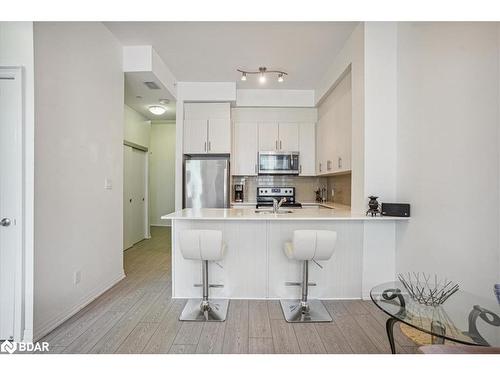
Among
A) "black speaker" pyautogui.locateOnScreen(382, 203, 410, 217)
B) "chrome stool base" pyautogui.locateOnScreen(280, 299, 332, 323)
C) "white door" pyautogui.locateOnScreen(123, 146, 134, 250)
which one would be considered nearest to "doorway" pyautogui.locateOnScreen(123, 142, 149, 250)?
"white door" pyautogui.locateOnScreen(123, 146, 134, 250)

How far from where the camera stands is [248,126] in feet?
15.3

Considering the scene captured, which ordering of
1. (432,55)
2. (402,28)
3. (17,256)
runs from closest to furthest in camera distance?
(17,256)
(432,55)
(402,28)

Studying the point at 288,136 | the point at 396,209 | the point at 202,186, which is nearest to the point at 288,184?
the point at 288,136

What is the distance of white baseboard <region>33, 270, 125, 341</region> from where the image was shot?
195cm

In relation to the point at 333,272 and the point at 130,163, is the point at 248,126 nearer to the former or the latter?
the point at 130,163

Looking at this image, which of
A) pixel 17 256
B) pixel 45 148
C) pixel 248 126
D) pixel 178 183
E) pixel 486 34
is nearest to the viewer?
pixel 486 34

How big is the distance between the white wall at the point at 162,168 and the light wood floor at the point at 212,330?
401 cm

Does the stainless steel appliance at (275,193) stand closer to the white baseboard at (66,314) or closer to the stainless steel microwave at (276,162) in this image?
the stainless steel microwave at (276,162)

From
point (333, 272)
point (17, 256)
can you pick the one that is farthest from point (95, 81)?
point (333, 272)

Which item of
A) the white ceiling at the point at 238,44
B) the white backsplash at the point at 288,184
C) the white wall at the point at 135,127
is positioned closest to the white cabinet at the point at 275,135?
the white backsplash at the point at 288,184

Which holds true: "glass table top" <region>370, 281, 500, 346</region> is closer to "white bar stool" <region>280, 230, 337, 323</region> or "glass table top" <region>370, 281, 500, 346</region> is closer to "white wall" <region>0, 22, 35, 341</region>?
"white bar stool" <region>280, 230, 337, 323</region>

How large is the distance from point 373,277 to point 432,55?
84.2 inches

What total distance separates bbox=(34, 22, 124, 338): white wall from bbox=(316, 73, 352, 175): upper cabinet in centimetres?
286

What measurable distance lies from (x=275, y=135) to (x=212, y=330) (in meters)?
3.43
